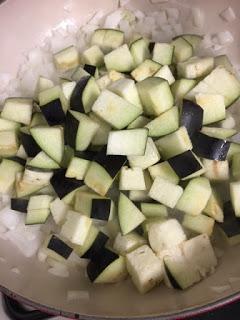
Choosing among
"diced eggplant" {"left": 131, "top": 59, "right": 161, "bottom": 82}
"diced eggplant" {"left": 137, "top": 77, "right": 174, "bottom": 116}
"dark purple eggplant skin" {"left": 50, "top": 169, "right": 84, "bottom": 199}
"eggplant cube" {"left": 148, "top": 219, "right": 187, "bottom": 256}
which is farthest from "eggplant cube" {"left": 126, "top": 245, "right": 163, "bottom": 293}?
"diced eggplant" {"left": 131, "top": 59, "right": 161, "bottom": 82}

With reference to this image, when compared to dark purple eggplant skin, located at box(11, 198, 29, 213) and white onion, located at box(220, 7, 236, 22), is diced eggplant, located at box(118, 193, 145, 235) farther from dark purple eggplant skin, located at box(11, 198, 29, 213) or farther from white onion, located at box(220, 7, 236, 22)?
white onion, located at box(220, 7, 236, 22)

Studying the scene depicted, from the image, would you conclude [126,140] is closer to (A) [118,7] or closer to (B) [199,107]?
(B) [199,107]

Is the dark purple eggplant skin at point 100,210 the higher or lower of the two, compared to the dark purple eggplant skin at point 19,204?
lower

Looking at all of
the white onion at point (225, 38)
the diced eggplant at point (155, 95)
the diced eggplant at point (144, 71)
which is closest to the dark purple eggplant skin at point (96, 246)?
the diced eggplant at point (155, 95)

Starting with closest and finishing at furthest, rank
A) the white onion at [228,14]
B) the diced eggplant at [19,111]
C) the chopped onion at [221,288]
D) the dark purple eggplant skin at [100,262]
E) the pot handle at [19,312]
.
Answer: the chopped onion at [221,288], the dark purple eggplant skin at [100,262], the pot handle at [19,312], the diced eggplant at [19,111], the white onion at [228,14]

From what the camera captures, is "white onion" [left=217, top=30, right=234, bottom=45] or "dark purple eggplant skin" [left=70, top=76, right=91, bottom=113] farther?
"white onion" [left=217, top=30, right=234, bottom=45]

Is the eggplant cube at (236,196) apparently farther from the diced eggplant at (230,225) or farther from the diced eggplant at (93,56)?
the diced eggplant at (93,56)
